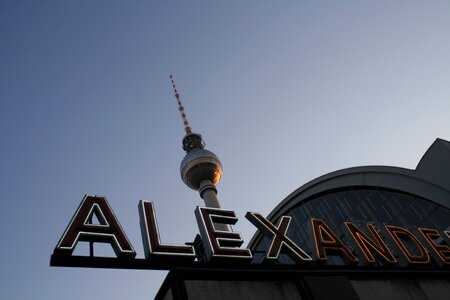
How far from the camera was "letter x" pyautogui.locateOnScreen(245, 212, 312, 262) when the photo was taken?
14.9 metres

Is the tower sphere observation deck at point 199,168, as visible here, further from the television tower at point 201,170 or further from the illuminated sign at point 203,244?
the illuminated sign at point 203,244

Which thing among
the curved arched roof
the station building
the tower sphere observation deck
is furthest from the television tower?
the station building

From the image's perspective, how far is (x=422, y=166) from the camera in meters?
31.1

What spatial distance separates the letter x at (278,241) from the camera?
588 inches

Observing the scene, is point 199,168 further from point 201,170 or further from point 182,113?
point 182,113

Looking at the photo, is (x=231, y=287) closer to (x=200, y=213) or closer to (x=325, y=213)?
(x=200, y=213)

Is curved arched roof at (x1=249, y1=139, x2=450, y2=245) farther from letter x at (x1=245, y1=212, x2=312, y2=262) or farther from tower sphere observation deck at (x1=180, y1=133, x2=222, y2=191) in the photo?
letter x at (x1=245, y1=212, x2=312, y2=262)

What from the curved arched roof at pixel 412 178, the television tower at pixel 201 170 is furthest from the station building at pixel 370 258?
the television tower at pixel 201 170

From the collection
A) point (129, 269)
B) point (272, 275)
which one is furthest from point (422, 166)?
point (129, 269)

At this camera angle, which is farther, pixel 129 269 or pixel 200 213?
pixel 200 213

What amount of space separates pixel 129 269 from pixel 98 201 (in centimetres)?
266

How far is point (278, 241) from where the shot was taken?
1557 cm

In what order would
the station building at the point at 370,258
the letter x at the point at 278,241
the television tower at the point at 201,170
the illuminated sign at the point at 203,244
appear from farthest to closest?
the television tower at the point at 201,170 < the letter x at the point at 278,241 < the station building at the point at 370,258 < the illuminated sign at the point at 203,244

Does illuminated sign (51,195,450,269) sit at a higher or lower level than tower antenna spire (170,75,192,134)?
lower
